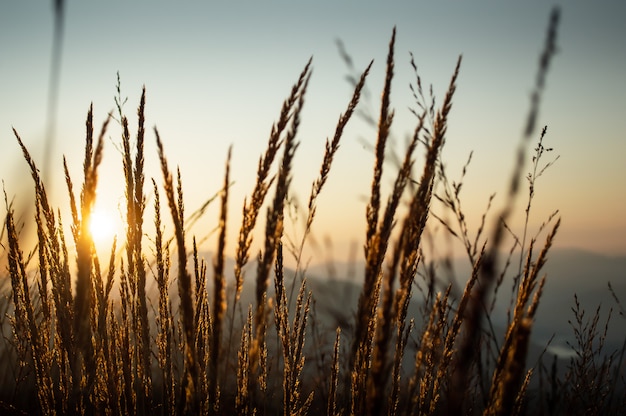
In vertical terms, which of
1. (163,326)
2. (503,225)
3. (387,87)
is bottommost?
(163,326)

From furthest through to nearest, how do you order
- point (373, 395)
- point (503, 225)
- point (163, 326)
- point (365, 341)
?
point (163, 326) < point (365, 341) < point (373, 395) < point (503, 225)

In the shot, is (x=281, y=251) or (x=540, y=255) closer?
(x=540, y=255)

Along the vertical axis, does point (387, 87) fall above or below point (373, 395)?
above

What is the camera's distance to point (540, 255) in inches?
44.5

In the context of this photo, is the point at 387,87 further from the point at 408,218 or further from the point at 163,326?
the point at 163,326

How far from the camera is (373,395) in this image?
924mm

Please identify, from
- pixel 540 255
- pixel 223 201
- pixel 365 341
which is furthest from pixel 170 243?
pixel 540 255

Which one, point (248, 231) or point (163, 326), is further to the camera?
point (163, 326)

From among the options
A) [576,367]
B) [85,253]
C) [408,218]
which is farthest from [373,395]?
[576,367]

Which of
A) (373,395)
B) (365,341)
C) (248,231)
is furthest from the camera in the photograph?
(365,341)

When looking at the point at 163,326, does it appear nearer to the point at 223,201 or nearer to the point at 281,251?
the point at 281,251

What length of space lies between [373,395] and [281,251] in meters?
0.99

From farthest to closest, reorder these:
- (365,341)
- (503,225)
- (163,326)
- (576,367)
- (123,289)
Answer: (576,367) < (123,289) < (163,326) < (365,341) < (503,225)

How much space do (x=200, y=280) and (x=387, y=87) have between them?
965mm
